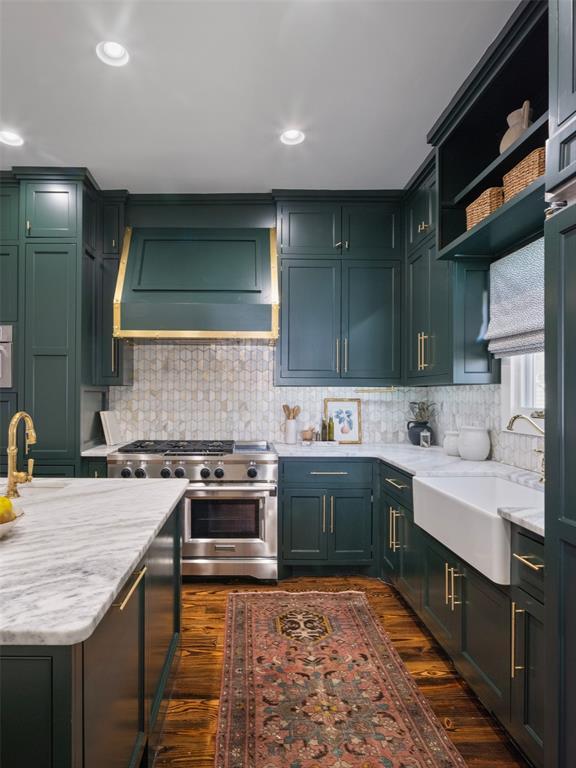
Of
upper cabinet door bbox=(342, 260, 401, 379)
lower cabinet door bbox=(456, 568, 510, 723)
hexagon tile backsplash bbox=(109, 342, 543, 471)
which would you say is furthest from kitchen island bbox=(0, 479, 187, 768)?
upper cabinet door bbox=(342, 260, 401, 379)

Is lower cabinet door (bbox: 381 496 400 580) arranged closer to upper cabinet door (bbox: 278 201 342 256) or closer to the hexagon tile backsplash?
the hexagon tile backsplash

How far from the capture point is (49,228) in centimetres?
333

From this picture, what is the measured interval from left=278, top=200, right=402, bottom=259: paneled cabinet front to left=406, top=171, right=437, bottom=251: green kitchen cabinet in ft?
0.52

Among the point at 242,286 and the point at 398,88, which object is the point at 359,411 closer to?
the point at 242,286

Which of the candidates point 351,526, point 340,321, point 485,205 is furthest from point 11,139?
point 351,526

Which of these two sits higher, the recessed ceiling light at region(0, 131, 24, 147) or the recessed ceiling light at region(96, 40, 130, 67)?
the recessed ceiling light at region(0, 131, 24, 147)

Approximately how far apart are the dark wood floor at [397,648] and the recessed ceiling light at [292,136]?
2.84m

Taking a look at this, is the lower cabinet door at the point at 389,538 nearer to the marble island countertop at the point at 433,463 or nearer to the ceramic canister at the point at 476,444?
the marble island countertop at the point at 433,463

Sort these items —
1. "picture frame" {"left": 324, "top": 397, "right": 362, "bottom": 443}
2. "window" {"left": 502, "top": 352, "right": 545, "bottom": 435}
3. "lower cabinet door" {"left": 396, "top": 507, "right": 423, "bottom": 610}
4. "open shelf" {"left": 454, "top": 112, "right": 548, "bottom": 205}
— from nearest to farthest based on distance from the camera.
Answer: "open shelf" {"left": 454, "top": 112, "right": 548, "bottom": 205} < "window" {"left": 502, "top": 352, "right": 545, "bottom": 435} < "lower cabinet door" {"left": 396, "top": 507, "right": 423, "bottom": 610} < "picture frame" {"left": 324, "top": 397, "right": 362, "bottom": 443}

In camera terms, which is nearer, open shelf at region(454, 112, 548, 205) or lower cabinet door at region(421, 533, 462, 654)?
open shelf at region(454, 112, 548, 205)

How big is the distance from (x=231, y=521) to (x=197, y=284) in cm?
173

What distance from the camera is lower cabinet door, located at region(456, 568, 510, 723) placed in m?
1.73

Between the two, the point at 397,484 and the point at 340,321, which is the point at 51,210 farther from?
the point at 397,484

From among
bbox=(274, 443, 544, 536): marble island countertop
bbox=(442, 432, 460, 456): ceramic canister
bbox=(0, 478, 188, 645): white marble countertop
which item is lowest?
bbox=(274, 443, 544, 536): marble island countertop
